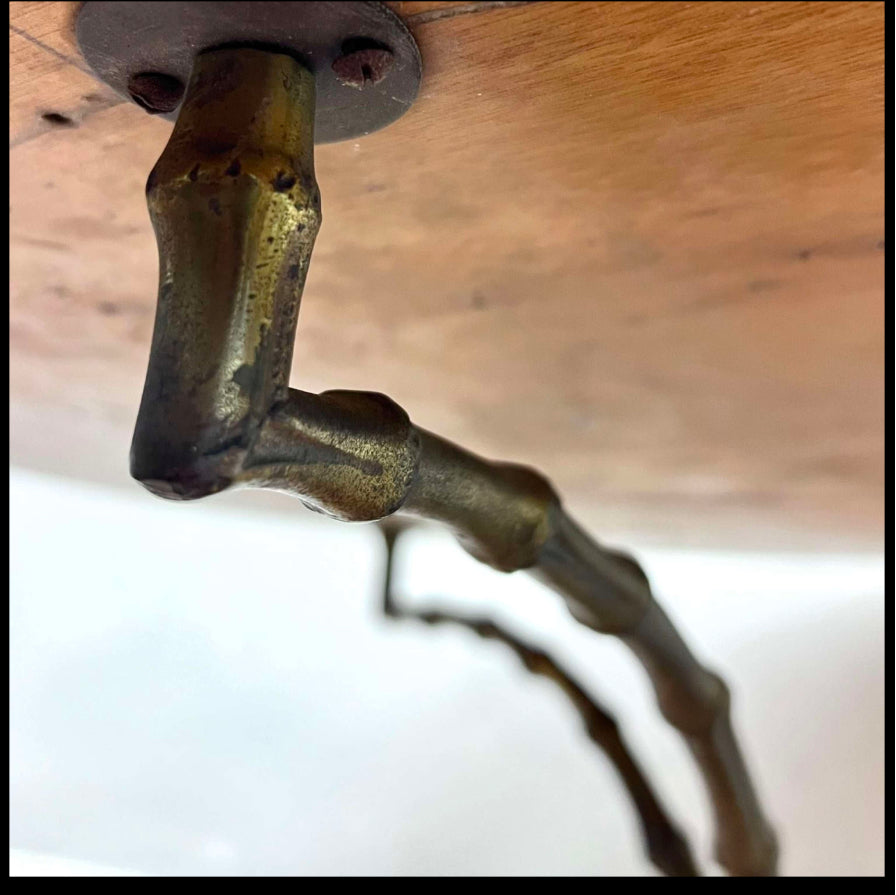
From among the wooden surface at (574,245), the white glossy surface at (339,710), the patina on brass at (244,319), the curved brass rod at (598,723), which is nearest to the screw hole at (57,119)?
the wooden surface at (574,245)

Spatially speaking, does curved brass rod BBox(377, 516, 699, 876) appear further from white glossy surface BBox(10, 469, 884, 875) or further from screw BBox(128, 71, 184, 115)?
white glossy surface BBox(10, 469, 884, 875)

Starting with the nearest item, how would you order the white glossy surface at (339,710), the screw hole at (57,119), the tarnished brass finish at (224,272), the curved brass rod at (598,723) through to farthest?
the tarnished brass finish at (224,272), the screw hole at (57,119), the curved brass rod at (598,723), the white glossy surface at (339,710)

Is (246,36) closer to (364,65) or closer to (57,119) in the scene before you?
(364,65)

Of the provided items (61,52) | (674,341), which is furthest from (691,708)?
(61,52)

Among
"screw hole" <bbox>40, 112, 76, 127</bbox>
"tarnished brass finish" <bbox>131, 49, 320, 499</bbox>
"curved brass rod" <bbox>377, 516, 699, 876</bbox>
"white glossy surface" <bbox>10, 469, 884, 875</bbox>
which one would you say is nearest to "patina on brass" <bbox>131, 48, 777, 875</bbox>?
"tarnished brass finish" <bbox>131, 49, 320, 499</bbox>

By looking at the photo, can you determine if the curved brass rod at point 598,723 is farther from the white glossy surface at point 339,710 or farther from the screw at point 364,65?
the white glossy surface at point 339,710

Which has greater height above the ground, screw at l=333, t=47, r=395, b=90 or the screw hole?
the screw hole
